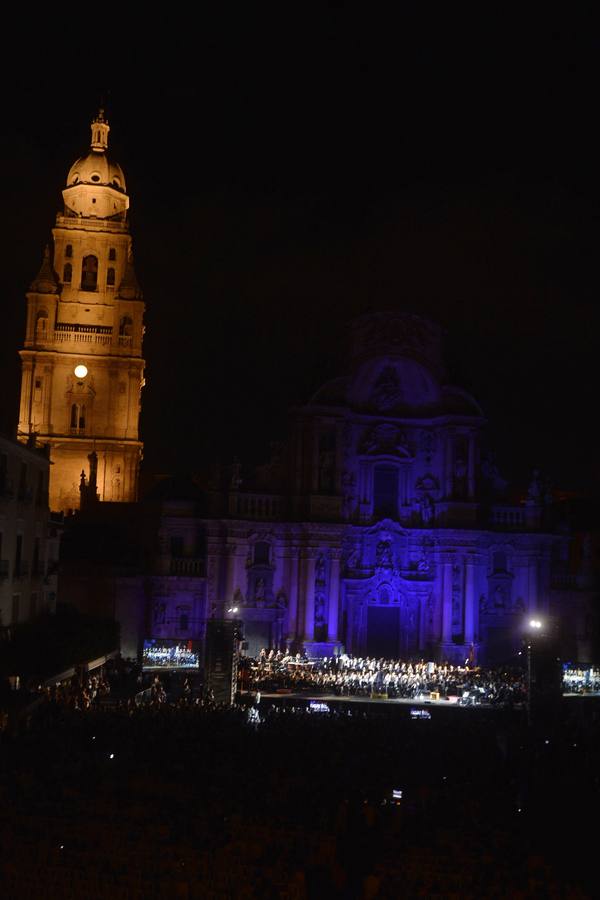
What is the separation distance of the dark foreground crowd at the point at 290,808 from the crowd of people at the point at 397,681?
529 inches

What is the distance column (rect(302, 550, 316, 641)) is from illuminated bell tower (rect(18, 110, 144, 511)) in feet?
51.4

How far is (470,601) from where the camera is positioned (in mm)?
58250

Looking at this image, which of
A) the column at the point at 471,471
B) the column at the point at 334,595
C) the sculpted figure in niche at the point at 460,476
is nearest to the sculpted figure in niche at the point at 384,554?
the column at the point at 334,595

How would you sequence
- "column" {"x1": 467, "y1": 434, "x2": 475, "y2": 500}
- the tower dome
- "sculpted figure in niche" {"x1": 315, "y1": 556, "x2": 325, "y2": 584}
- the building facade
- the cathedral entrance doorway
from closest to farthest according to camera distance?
the building facade
"sculpted figure in niche" {"x1": 315, "y1": 556, "x2": 325, "y2": 584}
"column" {"x1": 467, "y1": 434, "x2": 475, "y2": 500}
the cathedral entrance doorway
the tower dome

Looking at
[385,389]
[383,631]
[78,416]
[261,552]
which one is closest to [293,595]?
[261,552]

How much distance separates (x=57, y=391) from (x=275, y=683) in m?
29.8

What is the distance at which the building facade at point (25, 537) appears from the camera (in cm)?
4084

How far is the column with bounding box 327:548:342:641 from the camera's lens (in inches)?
2259

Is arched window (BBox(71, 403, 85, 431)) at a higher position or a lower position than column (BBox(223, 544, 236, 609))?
higher

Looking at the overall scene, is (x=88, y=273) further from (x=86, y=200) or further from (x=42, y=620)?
(x=42, y=620)

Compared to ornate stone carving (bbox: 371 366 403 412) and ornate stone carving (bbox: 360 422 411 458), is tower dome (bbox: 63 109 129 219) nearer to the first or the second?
ornate stone carving (bbox: 371 366 403 412)

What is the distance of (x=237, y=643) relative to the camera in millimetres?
41031

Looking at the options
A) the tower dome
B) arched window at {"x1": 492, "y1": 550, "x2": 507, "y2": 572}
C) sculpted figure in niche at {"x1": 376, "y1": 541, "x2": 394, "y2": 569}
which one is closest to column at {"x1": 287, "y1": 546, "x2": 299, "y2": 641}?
sculpted figure in niche at {"x1": 376, "y1": 541, "x2": 394, "y2": 569}

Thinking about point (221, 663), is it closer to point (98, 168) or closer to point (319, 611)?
point (319, 611)
